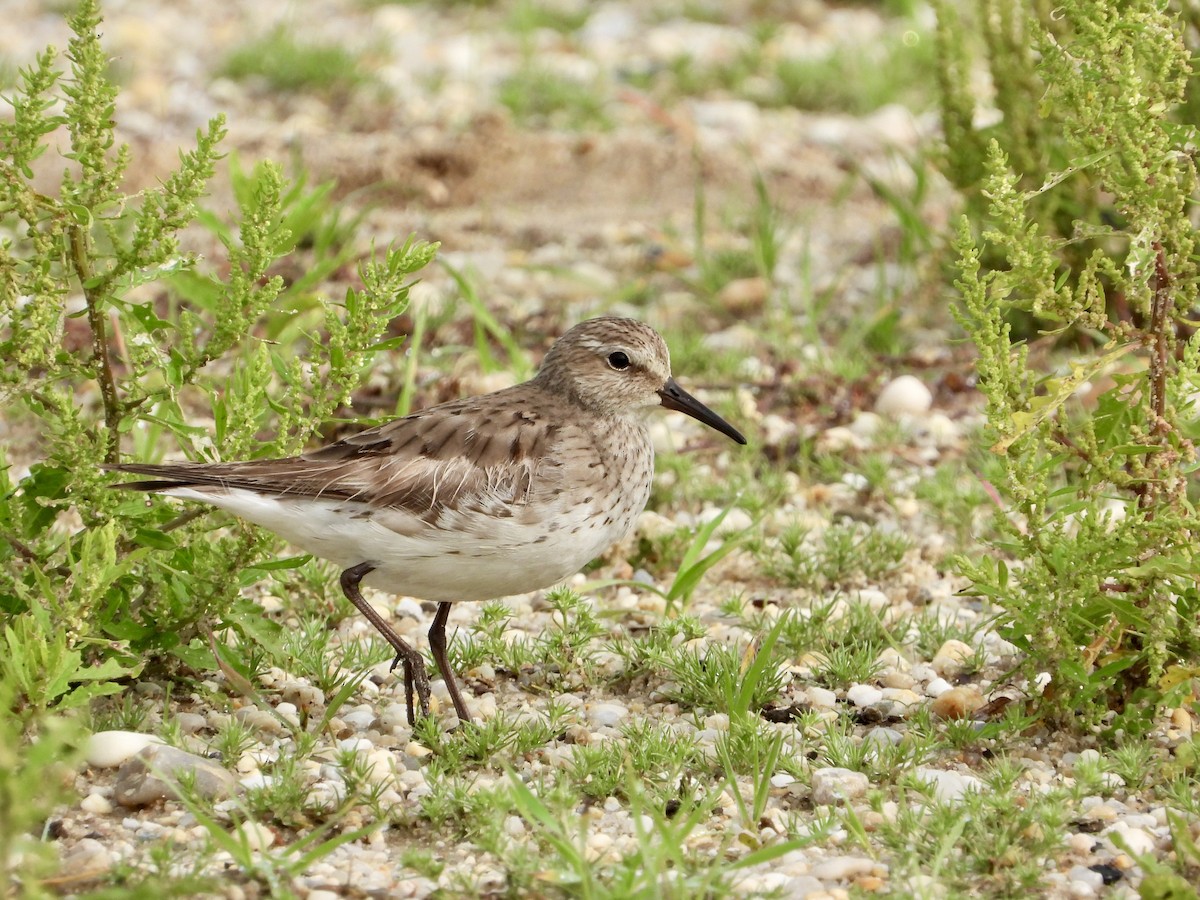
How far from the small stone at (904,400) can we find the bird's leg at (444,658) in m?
3.08

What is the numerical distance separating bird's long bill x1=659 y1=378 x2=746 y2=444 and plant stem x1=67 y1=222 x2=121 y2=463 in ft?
6.48

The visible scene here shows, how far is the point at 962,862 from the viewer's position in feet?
13.1

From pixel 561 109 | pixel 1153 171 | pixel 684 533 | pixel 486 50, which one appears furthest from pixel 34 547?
pixel 486 50

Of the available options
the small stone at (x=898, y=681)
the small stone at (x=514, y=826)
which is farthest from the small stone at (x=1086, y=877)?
the small stone at (x=514, y=826)

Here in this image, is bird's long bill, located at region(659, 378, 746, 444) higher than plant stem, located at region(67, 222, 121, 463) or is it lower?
lower

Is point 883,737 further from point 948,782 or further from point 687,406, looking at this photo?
point 687,406

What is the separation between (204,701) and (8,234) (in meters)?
4.42

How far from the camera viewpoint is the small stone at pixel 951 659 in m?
5.23

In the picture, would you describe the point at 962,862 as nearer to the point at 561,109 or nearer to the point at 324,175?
the point at 324,175

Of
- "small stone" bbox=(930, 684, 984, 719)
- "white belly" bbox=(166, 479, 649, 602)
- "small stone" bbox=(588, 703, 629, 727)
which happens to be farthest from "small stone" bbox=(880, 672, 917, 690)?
"white belly" bbox=(166, 479, 649, 602)

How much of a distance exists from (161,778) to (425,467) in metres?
1.29

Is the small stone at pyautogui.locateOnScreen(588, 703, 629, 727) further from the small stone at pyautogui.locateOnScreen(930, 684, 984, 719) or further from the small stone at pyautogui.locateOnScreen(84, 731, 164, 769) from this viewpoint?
the small stone at pyautogui.locateOnScreen(84, 731, 164, 769)

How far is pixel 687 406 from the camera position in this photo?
5.71 metres

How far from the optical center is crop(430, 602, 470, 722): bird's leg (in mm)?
4879
